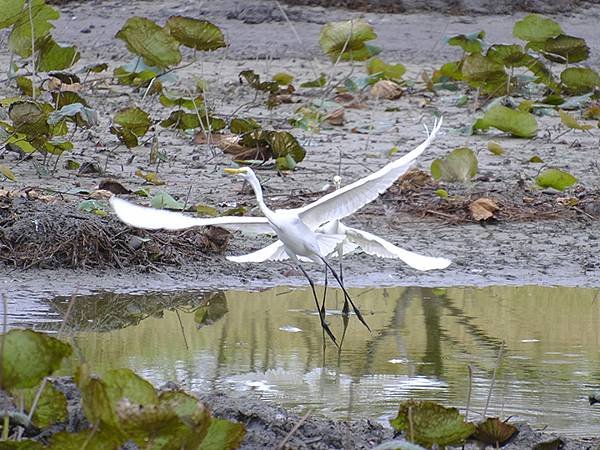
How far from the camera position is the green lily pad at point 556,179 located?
7.38 metres

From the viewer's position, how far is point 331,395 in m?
4.25

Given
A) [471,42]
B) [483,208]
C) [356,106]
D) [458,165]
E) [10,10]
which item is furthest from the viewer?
[471,42]

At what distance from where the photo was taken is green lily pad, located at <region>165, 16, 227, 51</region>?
766 centimetres

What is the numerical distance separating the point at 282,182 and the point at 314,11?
6821 millimetres

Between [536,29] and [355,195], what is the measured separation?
5117mm

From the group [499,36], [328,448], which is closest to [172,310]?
[328,448]

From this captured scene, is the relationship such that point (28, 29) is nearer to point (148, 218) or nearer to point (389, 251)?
point (389, 251)

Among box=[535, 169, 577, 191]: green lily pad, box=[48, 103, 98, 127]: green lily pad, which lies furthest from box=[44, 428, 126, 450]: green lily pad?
box=[535, 169, 577, 191]: green lily pad

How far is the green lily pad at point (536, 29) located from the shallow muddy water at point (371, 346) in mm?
3999

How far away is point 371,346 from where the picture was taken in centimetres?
500

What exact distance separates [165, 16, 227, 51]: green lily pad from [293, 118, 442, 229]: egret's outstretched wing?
2660 millimetres

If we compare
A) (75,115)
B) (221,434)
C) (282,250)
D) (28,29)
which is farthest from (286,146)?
(221,434)

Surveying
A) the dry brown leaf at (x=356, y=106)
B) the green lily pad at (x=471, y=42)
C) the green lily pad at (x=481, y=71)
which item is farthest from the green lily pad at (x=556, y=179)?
the green lily pad at (x=471, y=42)

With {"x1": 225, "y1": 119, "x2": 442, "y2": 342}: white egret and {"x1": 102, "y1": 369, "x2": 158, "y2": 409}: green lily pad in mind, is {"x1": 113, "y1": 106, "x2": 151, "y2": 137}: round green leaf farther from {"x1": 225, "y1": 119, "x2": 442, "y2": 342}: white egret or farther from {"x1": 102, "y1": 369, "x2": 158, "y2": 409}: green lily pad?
{"x1": 102, "y1": 369, "x2": 158, "y2": 409}: green lily pad
